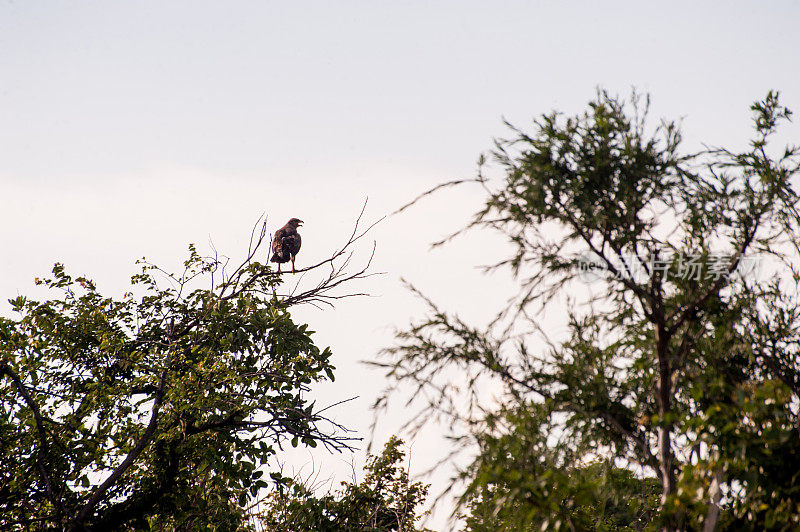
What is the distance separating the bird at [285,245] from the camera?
10.3 m

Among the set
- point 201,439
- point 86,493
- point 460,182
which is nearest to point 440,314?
point 460,182

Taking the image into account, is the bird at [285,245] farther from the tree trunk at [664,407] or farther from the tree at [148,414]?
the tree trunk at [664,407]

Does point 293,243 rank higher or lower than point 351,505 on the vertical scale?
higher

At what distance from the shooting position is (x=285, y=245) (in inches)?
405

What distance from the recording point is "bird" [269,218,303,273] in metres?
10.3

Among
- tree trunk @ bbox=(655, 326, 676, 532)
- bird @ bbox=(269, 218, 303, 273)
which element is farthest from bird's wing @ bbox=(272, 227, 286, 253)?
tree trunk @ bbox=(655, 326, 676, 532)

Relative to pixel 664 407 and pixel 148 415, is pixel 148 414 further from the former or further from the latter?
pixel 664 407

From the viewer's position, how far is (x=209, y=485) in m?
9.71

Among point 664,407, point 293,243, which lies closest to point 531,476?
point 664,407

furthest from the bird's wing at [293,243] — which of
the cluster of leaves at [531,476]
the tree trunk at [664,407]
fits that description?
the tree trunk at [664,407]

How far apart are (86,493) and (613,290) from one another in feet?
24.8

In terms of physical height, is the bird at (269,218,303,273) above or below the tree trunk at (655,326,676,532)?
above

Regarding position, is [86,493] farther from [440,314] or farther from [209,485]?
[440,314]

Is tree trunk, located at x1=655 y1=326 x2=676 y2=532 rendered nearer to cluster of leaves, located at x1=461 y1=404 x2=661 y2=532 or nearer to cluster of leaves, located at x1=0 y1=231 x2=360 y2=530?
cluster of leaves, located at x1=461 y1=404 x2=661 y2=532
